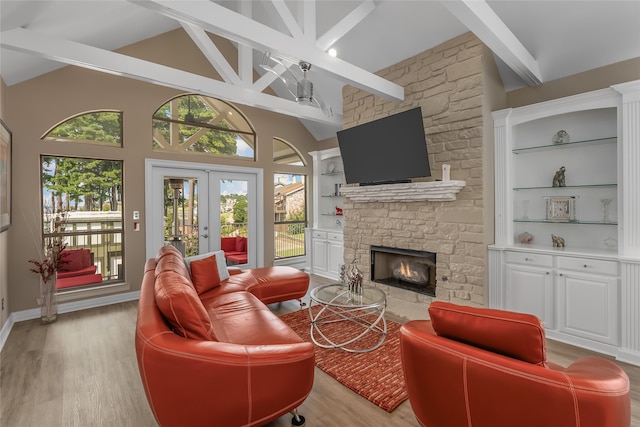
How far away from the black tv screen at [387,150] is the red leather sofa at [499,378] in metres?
2.45

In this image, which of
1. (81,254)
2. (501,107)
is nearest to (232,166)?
(81,254)

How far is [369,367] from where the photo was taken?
2.59 meters

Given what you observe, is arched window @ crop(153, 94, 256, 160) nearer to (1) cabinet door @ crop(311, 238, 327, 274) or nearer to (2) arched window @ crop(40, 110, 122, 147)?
(2) arched window @ crop(40, 110, 122, 147)

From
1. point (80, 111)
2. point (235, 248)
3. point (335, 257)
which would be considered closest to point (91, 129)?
point (80, 111)

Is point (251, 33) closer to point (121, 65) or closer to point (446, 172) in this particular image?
point (121, 65)

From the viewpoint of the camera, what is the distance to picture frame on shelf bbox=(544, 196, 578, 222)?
134 inches

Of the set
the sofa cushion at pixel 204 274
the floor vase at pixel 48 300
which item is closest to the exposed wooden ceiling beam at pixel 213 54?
the sofa cushion at pixel 204 274

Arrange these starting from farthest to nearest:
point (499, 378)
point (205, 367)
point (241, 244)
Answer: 1. point (241, 244)
2. point (205, 367)
3. point (499, 378)

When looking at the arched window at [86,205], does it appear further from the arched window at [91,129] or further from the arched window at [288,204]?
the arched window at [288,204]

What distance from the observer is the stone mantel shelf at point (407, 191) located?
3.68 m

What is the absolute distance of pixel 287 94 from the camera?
19.8 feet

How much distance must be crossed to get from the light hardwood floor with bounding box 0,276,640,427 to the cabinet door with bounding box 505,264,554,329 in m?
0.32

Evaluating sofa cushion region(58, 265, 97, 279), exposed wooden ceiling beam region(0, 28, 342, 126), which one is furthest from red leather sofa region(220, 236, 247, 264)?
exposed wooden ceiling beam region(0, 28, 342, 126)

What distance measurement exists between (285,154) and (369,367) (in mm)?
4628
